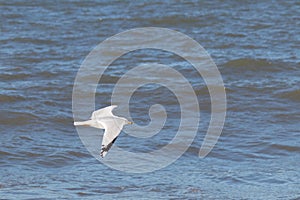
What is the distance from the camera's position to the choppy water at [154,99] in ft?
26.6

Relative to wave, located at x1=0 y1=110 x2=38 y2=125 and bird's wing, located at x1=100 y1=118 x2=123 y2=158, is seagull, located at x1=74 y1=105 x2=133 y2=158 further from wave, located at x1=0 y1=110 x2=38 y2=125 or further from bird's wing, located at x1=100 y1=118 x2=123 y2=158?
wave, located at x1=0 y1=110 x2=38 y2=125

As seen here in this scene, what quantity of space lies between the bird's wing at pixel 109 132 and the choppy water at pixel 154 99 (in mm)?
793

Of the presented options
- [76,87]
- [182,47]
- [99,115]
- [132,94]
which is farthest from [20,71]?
[99,115]

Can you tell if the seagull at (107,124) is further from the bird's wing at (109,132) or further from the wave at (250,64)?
the wave at (250,64)

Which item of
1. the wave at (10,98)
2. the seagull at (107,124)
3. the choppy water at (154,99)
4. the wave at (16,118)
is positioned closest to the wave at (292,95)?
the choppy water at (154,99)

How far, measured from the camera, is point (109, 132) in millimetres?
7023

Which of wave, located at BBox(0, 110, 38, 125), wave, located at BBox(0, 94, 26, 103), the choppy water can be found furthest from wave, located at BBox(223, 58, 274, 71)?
wave, located at BBox(0, 110, 38, 125)

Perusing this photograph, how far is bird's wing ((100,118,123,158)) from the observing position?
6739mm

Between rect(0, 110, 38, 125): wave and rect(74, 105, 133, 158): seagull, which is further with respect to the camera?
rect(0, 110, 38, 125): wave

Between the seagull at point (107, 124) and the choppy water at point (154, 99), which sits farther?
the choppy water at point (154, 99)

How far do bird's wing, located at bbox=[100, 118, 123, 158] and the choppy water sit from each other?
0.79 meters

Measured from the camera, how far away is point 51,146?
30.7ft

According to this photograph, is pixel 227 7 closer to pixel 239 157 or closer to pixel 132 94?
pixel 132 94

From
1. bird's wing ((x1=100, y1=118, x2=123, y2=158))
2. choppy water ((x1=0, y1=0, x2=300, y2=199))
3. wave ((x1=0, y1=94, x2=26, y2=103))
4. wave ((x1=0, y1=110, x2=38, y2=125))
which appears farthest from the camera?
wave ((x1=0, y1=94, x2=26, y2=103))
